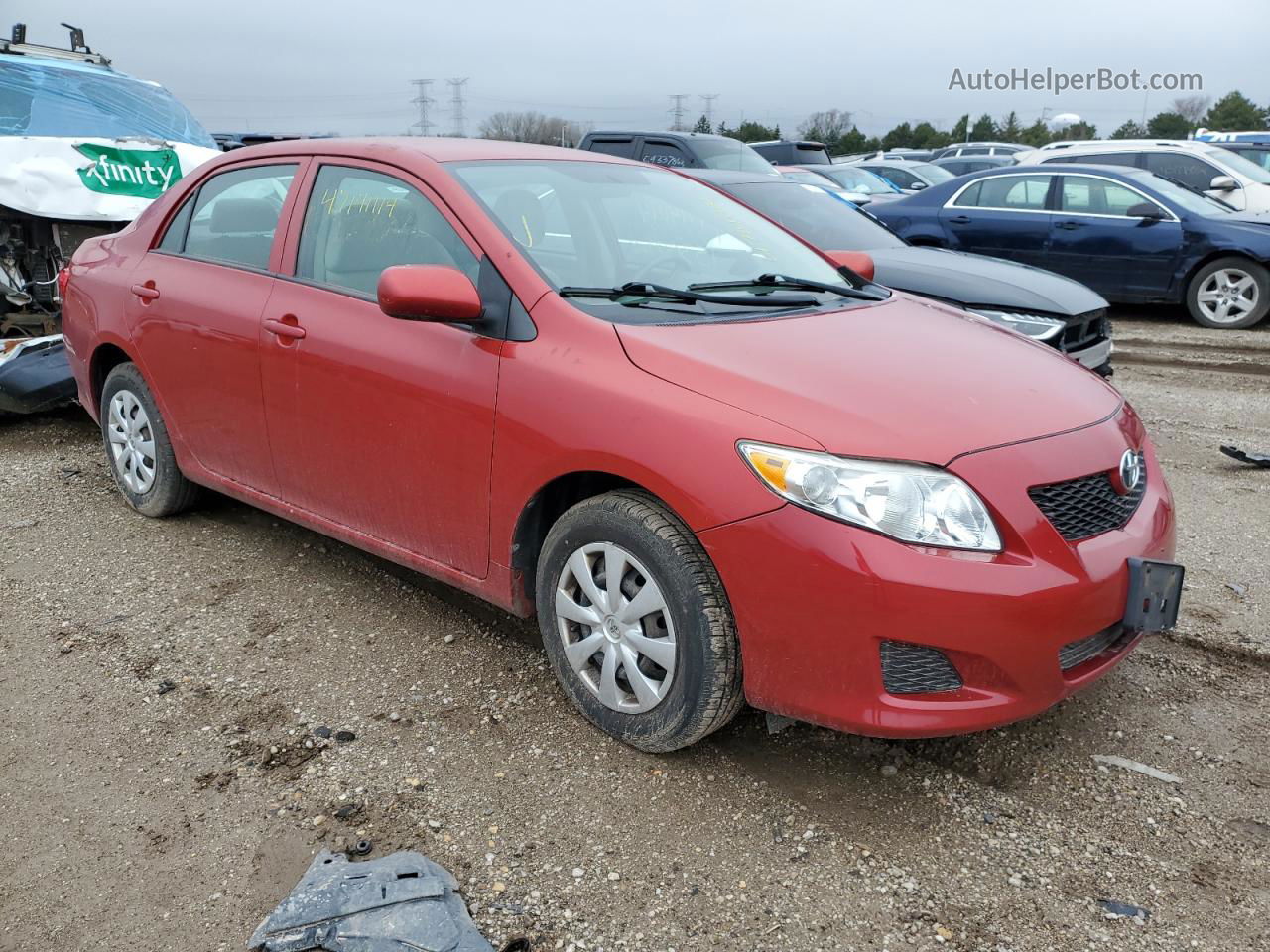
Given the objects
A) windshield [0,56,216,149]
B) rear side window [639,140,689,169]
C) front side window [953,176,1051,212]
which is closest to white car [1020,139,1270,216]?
front side window [953,176,1051,212]

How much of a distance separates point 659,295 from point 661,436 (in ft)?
2.33

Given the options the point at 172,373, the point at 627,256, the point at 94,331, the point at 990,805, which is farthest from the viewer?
the point at 94,331

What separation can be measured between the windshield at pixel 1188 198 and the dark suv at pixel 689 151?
149 inches

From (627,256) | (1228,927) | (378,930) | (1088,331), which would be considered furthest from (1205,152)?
(378,930)

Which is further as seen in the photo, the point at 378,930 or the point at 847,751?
the point at 847,751

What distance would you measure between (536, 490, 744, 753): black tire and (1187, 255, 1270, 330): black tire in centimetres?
898

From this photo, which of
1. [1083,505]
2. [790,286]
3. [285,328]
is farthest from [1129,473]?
[285,328]

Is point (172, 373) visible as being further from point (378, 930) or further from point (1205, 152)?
point (1205, 152)

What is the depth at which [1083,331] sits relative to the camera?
6520 mm

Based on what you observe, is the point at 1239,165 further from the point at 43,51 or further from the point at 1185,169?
the point at 43,51

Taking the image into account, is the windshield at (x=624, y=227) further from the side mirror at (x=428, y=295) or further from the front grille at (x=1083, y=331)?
the front grille at (x=1083, y=331)

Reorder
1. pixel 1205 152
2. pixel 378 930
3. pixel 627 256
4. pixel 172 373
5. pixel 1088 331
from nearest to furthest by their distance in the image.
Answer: pixel 378 930 < pixel 627 256 < pixel 172 373 < pixel 1088 331 < pixel 1205 152

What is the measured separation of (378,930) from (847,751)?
1381 mm

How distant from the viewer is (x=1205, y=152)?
1169 centimetres
